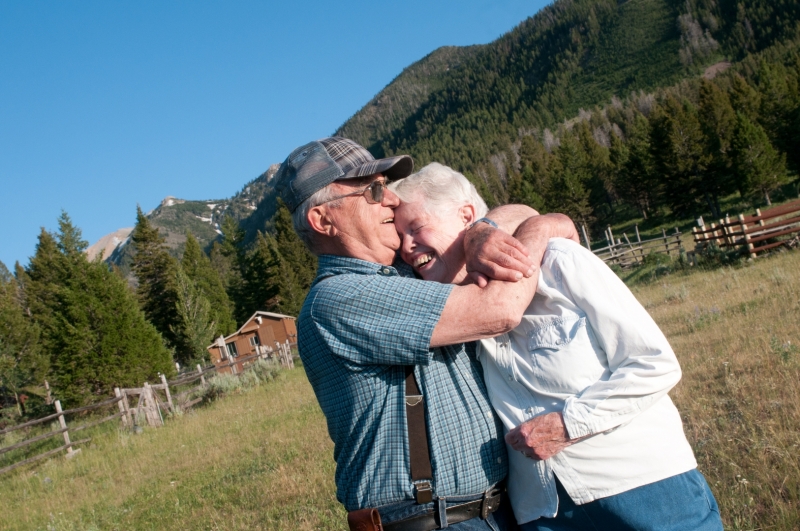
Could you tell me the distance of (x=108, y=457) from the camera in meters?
12.3

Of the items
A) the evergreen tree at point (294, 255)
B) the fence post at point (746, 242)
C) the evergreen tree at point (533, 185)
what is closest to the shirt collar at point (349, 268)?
the fence post at point (746, 242)

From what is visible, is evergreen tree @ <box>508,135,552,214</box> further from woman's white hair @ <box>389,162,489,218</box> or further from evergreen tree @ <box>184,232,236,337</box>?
woman's white hair @ <box>389,162,489,218</box>

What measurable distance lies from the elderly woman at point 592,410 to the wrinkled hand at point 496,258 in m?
0.13

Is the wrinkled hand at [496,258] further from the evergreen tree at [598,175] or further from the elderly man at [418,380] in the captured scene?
the evergreen tree at [598,175]

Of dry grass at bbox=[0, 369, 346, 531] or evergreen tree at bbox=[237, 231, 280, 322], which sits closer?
dry grass at bbox=[0, 369, 346, 531]

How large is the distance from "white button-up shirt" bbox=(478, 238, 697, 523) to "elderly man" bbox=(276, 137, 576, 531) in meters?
0.11

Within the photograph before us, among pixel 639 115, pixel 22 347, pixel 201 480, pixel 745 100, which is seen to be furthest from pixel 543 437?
pixel 639 115

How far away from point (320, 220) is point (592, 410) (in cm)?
111

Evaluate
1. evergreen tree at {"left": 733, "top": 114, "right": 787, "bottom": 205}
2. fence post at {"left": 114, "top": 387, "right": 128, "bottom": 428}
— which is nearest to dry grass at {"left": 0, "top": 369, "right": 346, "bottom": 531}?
fence post at {"left": 114, "top": 387, "right": 128, "bottom": 428}

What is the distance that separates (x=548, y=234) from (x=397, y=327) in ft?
1.97

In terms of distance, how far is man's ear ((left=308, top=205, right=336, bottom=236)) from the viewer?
6.48ft

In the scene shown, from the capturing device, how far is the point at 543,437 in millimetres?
1552

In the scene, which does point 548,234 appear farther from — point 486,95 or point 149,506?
point 486,95

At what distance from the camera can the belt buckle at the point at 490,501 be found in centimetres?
171
